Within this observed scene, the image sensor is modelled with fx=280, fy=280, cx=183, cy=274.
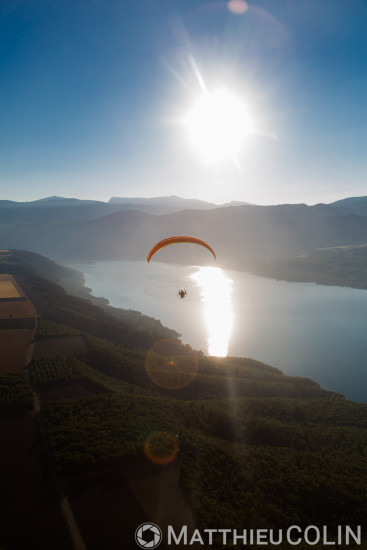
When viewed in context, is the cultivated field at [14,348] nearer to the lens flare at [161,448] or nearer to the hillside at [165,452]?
the hillside at [165,452]

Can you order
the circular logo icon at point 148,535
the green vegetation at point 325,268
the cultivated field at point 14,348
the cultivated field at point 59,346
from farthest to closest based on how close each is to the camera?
the green vegetation at point 325,268 → the cultivated field at point 59,346 → the cultivated field at point 14,348 → the circular logo icon at point 148,535

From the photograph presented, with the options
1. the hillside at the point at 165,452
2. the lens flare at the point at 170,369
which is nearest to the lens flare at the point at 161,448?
the hillside at the point at 165,452

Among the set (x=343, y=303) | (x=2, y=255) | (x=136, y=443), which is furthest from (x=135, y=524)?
(x=2, y=255)

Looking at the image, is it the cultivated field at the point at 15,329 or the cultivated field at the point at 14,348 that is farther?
the cultivated field at the point at 15,329

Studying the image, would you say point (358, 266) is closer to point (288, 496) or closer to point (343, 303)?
point (343, 303)

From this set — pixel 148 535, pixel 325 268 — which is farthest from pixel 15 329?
pixel 325 268

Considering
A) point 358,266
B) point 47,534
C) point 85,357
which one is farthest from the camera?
point 358,266
